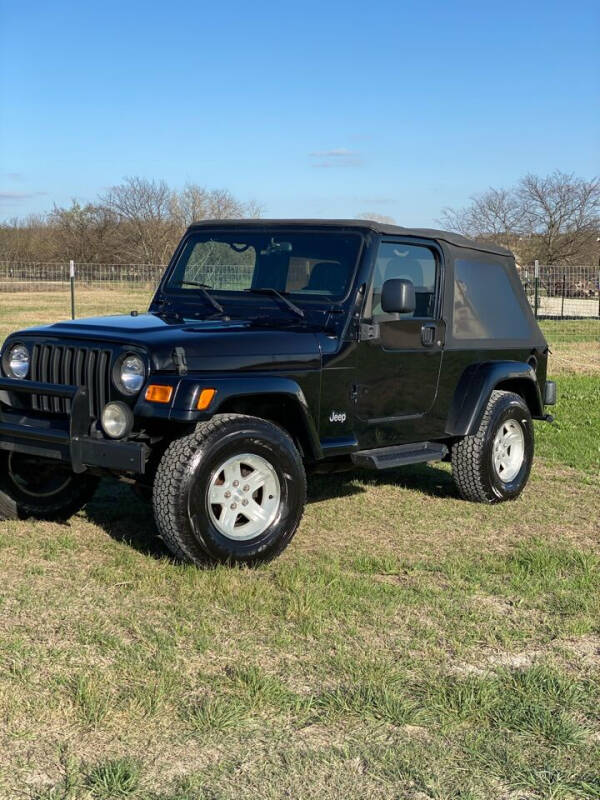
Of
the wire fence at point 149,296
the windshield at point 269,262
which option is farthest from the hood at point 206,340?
the wire fence at point 149,296

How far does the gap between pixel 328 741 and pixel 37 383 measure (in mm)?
2910

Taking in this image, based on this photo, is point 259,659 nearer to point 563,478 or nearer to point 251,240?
point 251,240

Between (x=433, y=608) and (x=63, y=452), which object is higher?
(x=63, y=452)

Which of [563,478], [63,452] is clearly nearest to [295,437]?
[63,452]

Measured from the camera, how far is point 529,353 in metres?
7.63

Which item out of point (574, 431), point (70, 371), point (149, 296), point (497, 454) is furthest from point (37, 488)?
point (149, 296)

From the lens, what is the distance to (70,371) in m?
5.57

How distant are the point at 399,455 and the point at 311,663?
2470mm

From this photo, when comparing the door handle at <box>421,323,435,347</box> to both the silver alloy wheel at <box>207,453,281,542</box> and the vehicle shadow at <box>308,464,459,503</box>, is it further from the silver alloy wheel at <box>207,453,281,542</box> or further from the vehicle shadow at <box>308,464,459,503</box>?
the silver alloy wheel at <box>207,453,281,542</box>

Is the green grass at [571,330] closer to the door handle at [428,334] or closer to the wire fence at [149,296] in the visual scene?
the wire fence at [149,296]

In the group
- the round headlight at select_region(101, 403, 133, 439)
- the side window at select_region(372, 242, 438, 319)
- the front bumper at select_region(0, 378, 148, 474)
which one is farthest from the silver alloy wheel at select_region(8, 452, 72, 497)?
the side window at select_region(372, 242, 438, 319)

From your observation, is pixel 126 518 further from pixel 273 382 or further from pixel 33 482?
pixel 273 382

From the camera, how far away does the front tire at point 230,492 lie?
5141 millimetres

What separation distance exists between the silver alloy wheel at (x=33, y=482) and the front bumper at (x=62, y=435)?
58 centimetres
